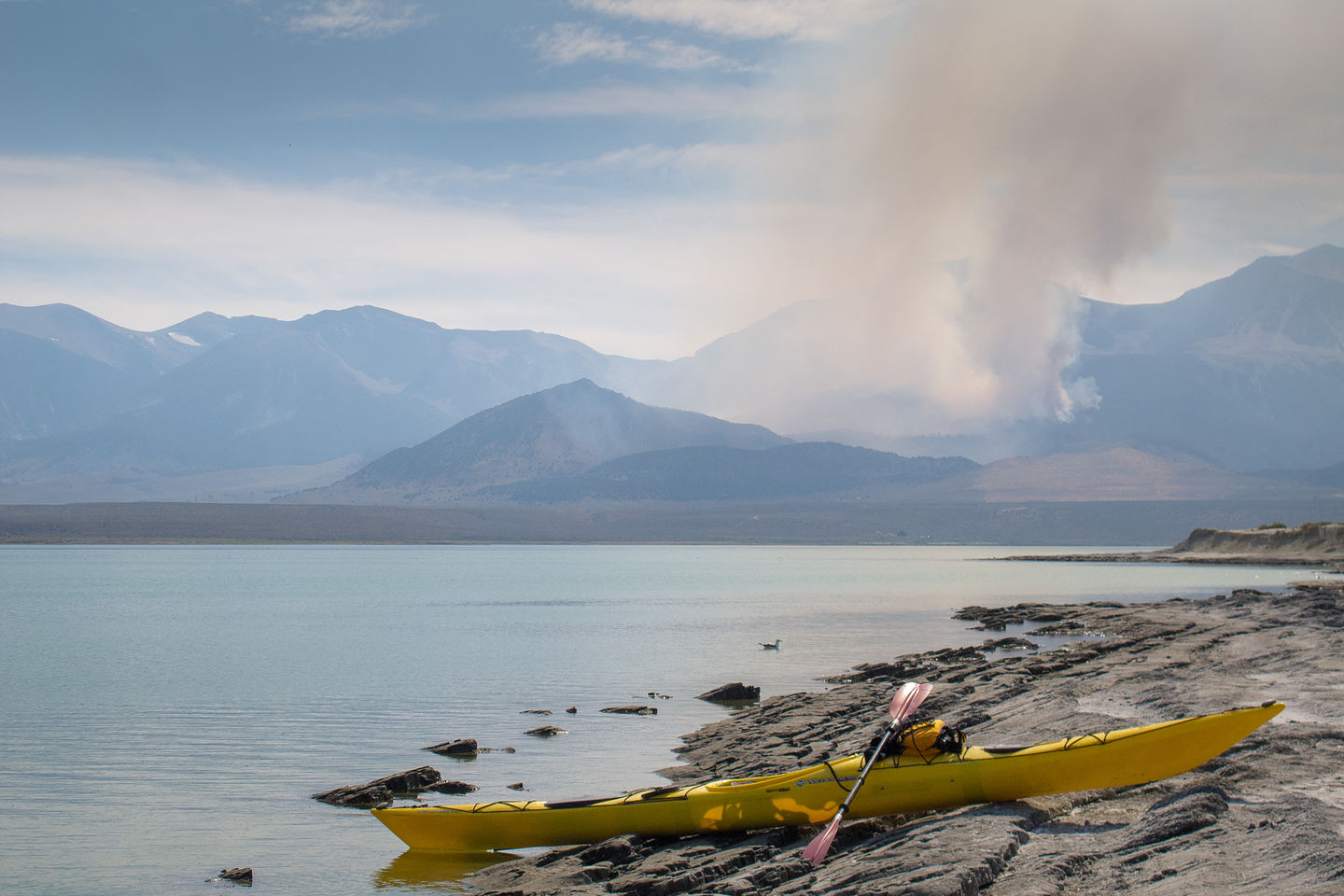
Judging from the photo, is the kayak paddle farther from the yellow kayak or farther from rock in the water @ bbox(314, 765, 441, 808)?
rock in the water @ bbox(314, 765, 441, 808)

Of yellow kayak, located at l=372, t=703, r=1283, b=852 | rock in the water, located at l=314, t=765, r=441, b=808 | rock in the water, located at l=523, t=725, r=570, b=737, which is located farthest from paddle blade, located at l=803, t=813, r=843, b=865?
rock in the water, located at l=523, t=725, r=570, b=737

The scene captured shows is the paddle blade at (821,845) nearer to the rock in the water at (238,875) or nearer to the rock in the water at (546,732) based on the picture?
the rock in the water at (238,875)

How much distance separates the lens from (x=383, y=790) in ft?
70.1

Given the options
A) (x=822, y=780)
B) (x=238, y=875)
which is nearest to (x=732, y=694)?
(x=822, y=780)

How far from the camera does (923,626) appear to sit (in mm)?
59875

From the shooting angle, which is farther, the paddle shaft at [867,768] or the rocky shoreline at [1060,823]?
the paddle shaft at [867,768]

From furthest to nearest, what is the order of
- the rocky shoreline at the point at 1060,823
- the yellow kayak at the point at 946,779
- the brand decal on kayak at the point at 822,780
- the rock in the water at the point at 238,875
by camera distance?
the rock in the water at the point at 238,875 → the brand decal on kayak at the point at 822,780 → the yellow kayak at the point at 946,779 → the rocky shoreline at the point at 1060,823

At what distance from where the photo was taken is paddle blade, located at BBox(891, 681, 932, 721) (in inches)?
661

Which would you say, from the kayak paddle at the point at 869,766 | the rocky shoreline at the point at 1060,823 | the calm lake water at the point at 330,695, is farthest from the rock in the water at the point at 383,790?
the kayak paddle at the point at 869,766

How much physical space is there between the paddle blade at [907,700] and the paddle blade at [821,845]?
2255mm

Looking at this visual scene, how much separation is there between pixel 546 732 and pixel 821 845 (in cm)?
1518

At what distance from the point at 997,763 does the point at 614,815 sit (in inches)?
207

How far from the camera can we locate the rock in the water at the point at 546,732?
28.5 m

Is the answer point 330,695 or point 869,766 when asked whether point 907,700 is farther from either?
point 330,695
